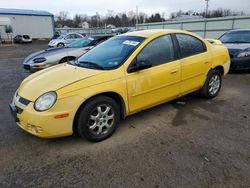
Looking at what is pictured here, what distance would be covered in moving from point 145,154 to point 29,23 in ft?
137

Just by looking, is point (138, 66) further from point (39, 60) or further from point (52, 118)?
point (39, 60)

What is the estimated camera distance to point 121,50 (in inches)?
142

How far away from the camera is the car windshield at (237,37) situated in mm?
7935

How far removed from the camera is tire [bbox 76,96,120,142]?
9.53 feet

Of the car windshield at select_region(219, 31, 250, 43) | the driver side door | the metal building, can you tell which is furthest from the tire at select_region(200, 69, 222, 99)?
the metal building

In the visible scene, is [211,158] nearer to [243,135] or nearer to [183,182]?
[183,182]

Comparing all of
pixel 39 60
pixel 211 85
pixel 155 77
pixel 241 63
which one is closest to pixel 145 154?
pixel 155 77

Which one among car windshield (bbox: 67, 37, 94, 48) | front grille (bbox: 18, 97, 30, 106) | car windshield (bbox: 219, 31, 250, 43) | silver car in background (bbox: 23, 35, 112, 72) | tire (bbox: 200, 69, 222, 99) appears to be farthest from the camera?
car windshield (bbox: 219, 31, 250, 43)

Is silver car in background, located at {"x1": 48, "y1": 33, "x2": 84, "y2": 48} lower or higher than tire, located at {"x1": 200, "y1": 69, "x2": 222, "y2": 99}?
higher

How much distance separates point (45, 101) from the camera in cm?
277

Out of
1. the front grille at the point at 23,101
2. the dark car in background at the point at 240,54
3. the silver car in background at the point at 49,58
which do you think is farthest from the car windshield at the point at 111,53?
the dark car in background at the point at 240,54

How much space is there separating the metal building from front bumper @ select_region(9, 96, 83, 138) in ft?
124

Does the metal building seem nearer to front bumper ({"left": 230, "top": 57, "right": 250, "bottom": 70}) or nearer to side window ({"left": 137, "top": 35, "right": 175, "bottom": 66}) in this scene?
front bumper ({"left": 230, "top": 57, "right": 250, "bottom": 70})

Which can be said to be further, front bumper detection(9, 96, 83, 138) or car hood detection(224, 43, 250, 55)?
car hood detection(224, 43, 250, 55)
